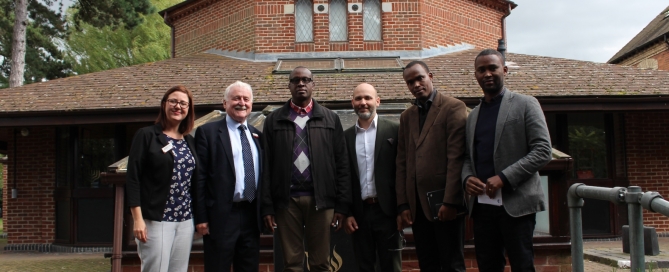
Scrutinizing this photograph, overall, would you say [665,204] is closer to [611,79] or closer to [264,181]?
[264,181]

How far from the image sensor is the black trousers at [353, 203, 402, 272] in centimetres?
439

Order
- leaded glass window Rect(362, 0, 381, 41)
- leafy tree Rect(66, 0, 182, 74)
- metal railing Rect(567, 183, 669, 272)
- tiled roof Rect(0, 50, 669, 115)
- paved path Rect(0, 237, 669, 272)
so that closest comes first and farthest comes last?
metal railing Rect(567, 183, 669, 272)
paved path Rect(0, 237, 669, 272)
tiled roof Rect(0, 50, 669, 115)
leaded glass window Rect(362, 0, 381, 41)
leafy tree Rect(66, 0, 182, 74)

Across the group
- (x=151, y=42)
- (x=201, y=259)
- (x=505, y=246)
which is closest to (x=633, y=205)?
(x=505, y=246)

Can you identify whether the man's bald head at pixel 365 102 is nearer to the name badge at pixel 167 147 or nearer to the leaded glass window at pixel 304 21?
the name badge at pixel 167 147

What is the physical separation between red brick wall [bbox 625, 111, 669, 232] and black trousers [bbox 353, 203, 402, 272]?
841 centimetres

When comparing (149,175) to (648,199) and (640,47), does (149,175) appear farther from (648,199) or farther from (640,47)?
(640,47)

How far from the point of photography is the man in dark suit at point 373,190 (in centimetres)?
439

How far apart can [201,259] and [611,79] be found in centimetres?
760

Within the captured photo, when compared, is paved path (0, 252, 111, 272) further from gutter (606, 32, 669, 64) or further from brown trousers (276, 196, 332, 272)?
gutter (606, 32, 669, 64)

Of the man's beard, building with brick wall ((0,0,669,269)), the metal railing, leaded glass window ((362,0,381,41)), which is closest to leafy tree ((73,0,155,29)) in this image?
building with brick wall ((0,0,669,269))

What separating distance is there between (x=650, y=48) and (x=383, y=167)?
25154mm

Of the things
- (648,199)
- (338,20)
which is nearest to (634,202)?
(648,199)

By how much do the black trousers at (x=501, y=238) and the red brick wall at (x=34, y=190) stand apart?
985cm

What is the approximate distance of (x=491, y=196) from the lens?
375 cm
